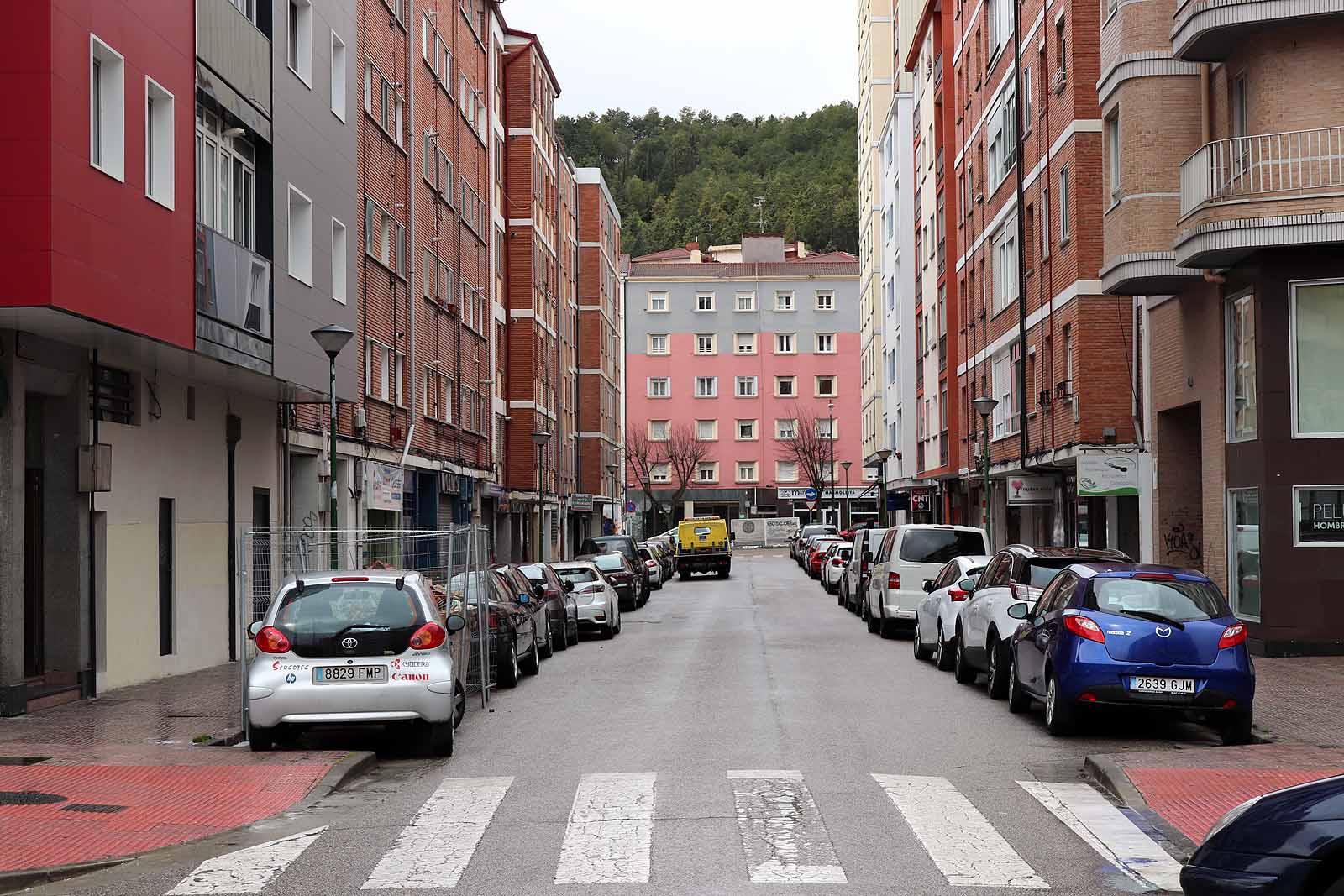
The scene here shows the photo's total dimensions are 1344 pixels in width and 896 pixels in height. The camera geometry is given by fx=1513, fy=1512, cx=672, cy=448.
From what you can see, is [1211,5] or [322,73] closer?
[1211,5]

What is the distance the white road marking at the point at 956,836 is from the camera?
7684 millimetres

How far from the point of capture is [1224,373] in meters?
22.2

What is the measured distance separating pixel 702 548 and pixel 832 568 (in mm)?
11655

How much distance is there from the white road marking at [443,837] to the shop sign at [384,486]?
19135 mm

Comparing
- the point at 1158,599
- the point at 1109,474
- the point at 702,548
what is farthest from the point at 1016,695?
the point at 702,548

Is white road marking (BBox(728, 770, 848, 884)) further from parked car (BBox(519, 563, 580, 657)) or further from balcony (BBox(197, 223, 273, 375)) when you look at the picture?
parked car (BBox(519, 563, 580, 657))

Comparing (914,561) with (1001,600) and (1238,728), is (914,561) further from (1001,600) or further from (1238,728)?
(1238,728)

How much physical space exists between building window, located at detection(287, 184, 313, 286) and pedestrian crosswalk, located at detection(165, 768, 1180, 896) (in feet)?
47.4

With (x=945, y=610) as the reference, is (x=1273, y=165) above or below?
above

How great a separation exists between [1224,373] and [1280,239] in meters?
2.77

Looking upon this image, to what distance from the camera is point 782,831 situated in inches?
347

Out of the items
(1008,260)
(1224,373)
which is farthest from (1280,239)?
(1008,260)

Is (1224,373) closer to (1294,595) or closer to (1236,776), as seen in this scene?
(1294,595)

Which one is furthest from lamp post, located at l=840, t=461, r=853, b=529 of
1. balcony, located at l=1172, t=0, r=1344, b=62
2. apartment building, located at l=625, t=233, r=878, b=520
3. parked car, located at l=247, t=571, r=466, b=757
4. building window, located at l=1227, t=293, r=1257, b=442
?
parked car, located at l=247, t=571, r=466, b=757
